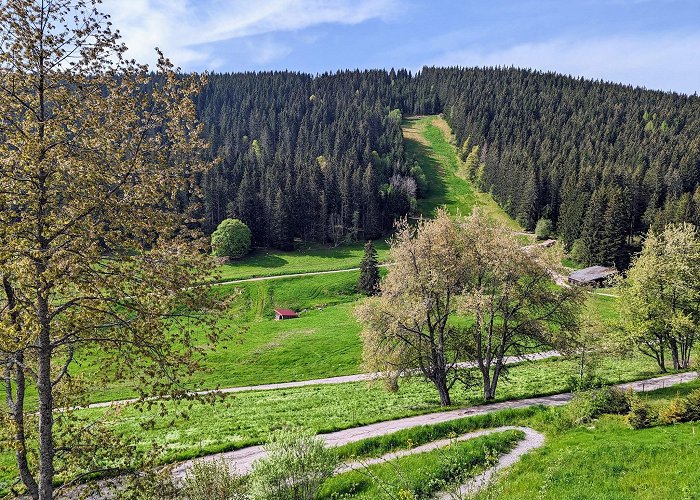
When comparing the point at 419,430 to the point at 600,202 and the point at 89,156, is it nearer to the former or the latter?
the point at 89,156

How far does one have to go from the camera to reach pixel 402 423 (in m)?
24.1

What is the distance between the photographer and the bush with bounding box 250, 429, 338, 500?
35.6 ft

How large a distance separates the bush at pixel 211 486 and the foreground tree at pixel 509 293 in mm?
18567

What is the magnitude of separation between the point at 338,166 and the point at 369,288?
64817 mm

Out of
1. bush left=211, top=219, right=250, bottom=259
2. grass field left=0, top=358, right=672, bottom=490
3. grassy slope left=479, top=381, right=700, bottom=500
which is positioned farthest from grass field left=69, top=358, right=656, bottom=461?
bush left=211, top=219, right=250, bottom=259

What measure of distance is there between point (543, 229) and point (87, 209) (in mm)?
112299

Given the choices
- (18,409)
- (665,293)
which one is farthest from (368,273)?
(18,409)

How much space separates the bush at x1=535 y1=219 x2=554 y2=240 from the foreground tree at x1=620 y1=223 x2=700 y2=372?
7166 cm

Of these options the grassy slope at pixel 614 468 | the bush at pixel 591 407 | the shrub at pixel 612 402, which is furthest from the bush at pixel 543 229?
the grassy slope at pixel 614 468

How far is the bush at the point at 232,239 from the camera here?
306ft

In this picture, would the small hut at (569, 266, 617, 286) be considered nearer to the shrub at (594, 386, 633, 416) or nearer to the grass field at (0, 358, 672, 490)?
the grass field at (0, 358, 672, 490)

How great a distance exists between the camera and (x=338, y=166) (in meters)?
131

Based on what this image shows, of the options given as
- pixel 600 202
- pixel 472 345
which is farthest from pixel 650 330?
pixel 600 202

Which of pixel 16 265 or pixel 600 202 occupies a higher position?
pixel 600 202
